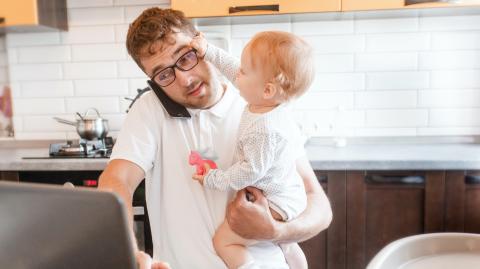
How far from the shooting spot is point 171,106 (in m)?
1.22

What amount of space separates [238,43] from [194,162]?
142 cm

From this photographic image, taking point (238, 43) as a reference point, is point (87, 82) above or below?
below

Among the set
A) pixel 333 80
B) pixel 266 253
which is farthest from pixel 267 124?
pixel 333 80

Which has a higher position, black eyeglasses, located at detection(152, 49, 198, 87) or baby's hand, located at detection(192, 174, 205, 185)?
black eyeglasses, located at detection(152, 49, 198, 87)

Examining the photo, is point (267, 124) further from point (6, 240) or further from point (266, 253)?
point (6, 240)

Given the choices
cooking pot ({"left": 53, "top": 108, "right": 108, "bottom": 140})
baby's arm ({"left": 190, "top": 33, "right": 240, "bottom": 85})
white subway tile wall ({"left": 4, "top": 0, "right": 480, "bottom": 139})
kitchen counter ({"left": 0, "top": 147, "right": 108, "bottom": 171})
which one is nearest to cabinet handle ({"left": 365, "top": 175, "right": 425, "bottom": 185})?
white subway tile wall ({"left": 4, "top": 0, "right": 480, "bottom": 139})

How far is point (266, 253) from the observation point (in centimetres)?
118

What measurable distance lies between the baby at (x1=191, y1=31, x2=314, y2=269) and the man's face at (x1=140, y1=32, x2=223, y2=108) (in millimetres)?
100

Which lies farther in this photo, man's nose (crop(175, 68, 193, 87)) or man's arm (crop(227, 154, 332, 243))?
man's nose (crop(175, 68, 193, 87))

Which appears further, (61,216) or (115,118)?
(115,118)

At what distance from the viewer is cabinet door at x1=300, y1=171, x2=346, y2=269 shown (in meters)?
1.90

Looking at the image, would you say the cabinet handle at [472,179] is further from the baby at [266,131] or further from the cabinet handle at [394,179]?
the baby at [266,131]

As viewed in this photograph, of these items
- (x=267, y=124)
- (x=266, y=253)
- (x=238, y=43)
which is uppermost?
(x=238, y=43)

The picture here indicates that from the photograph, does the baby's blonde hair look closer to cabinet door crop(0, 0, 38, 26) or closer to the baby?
the baby
